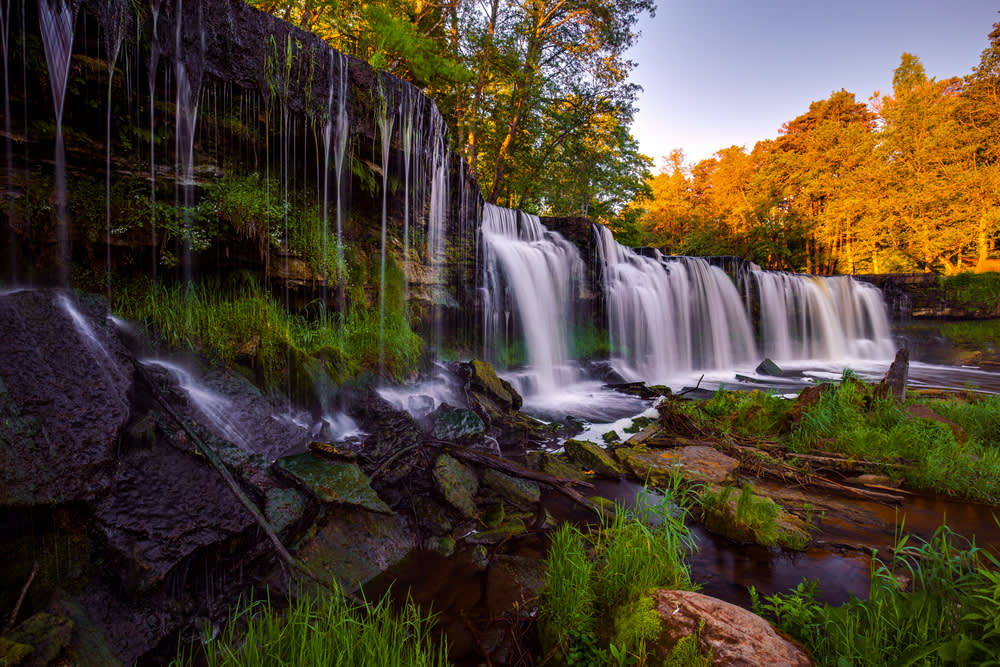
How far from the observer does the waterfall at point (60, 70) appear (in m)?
4.67

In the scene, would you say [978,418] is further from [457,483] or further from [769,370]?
[769,370]

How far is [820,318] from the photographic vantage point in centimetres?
1975

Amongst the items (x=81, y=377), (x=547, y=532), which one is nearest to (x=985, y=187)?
(x=547, y=532)

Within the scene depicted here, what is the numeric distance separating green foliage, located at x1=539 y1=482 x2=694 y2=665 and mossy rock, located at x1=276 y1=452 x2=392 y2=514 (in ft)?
5.49

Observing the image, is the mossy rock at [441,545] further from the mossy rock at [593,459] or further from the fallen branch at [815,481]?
the fallen branch at [815,481]

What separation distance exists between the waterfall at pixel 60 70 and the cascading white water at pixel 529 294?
305 inches

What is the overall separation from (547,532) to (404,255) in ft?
22.8

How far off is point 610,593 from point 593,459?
8.59ft

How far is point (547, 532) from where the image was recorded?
11.4ft

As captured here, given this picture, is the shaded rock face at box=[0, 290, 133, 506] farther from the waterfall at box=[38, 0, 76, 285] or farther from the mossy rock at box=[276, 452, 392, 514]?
the waterfall at box=[38, 0, 76, 285]

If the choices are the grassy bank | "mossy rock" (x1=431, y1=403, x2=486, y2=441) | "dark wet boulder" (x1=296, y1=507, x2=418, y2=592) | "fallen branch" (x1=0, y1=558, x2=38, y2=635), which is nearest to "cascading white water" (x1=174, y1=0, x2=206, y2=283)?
"mossy rock" (x1=431, y1=403, x2=486, y2=441)

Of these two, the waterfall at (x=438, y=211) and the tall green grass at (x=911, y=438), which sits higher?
the waterfall at (x=438, y=211)

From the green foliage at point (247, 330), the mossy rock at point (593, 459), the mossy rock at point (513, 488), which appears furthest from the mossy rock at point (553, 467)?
the green foliage at point (247, 330)

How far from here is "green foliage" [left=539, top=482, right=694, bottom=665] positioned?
1.97 m
